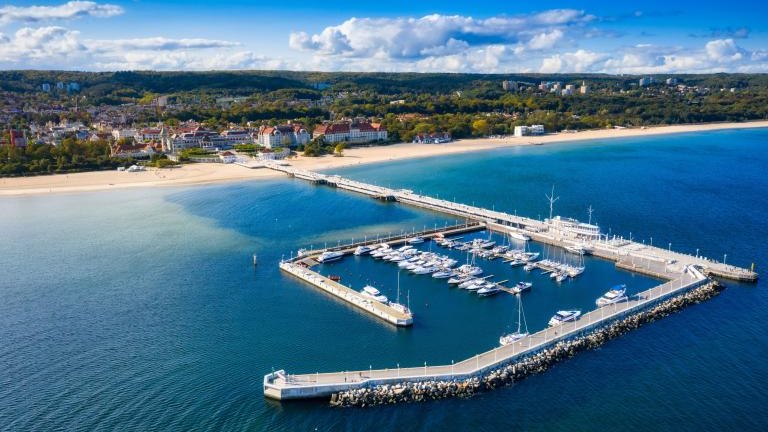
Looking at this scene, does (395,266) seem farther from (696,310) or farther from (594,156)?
(594,156)

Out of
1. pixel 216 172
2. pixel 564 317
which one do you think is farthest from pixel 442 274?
pixel 216 172

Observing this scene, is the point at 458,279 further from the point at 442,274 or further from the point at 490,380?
the point at 490,380

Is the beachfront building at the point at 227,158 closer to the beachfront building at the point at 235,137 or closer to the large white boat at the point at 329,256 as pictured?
the beachfront building at the point at 235,137

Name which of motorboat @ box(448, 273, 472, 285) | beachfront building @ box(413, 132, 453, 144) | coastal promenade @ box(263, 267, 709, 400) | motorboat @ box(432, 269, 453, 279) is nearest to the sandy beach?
beachfront building @ box(413, 132, 453, 144)

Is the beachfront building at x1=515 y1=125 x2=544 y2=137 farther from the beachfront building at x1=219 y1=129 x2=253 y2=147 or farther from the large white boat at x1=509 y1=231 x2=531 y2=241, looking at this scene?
the large white boat at x1=509 y1=231 x2=531 y2=241

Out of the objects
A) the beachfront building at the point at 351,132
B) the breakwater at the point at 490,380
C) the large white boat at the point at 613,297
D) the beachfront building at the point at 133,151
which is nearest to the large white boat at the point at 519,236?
the large white boat at the point at 613,297
